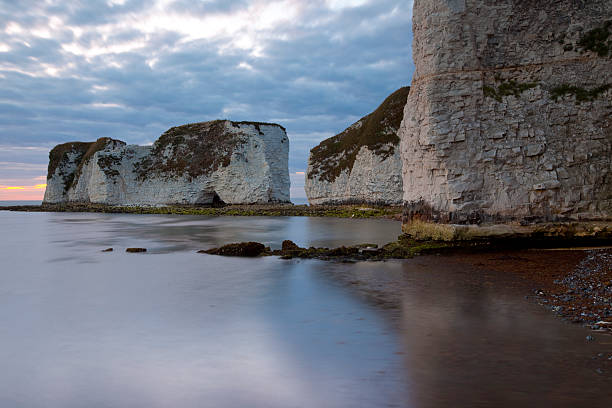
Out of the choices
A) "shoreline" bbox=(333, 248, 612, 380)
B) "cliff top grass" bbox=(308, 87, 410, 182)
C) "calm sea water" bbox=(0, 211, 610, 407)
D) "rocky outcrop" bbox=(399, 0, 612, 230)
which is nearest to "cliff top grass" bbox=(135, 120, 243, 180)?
"cliff top grass" bbox=(308, 87, 410, 182)

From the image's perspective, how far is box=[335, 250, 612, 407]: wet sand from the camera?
5.04 m

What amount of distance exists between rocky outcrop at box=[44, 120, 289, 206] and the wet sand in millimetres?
45252

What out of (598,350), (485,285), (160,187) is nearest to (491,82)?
(485,285)

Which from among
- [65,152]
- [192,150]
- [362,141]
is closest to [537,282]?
[362,141]

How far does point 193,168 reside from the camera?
6041 centimetres

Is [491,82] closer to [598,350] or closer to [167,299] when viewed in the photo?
[598,350]

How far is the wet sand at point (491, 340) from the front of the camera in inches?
198

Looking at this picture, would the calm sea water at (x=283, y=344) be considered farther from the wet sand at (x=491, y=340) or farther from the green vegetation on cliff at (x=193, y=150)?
the green vegetation on cliff at (x=193, y=150)

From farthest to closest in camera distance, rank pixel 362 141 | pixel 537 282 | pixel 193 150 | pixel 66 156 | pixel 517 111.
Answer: pixel 66 156 → pixel 193 150 → pixel 362 141 → pixel 517 111 → pixel 537 282

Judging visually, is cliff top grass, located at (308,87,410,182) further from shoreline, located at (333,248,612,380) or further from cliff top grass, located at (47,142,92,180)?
cliff top grass, located at (47,142,92,180)

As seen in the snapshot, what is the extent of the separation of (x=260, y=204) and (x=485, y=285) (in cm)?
4692

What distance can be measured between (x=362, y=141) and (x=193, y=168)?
80.7ft

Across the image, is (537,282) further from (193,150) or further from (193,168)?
(193,150)

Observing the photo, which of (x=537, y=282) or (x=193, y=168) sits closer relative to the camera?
(x=537, y=282)
